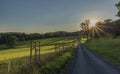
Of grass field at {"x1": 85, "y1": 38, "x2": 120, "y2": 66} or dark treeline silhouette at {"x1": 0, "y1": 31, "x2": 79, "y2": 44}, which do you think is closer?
grass field at {"x1": 85, "y1": 38, "x2": 120, "y2": 66}

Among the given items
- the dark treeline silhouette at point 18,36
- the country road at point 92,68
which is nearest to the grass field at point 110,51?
the country road at point 92,68

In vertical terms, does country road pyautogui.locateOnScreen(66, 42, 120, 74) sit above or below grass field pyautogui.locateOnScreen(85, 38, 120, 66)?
above

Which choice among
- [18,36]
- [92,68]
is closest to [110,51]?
[92,68]

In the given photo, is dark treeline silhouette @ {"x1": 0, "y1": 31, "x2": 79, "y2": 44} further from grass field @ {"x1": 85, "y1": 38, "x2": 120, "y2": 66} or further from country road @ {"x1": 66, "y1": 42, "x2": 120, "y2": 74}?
country road @ {"x1": 66, "y1": 42, "x2": 120, "y2": 74}

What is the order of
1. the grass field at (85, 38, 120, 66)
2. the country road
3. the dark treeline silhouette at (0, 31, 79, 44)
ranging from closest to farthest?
the country road
the grass field at (85, 38, 120, 66)
the dark treeline silhouette at (0, 31, 79, 44)

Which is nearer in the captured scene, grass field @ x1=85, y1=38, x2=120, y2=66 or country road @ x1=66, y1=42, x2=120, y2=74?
country road @ x1=66, y1=42, x2=120, y2=74

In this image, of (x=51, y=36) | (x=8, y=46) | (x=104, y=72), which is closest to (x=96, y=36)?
(x=8, y=46)

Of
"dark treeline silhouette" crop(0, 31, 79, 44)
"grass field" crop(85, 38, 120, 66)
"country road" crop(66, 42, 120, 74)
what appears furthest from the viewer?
"dark treeline silhouette" crop(0, 31, 79, 44)

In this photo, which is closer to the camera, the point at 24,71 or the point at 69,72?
the point at 24,71

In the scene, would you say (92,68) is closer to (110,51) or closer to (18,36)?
(110,51)

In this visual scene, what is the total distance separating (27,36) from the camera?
145 m

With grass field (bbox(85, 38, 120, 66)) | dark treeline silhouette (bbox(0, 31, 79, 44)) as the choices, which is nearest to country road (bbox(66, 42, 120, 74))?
grass field (bbox(85, 38, 120, 66))

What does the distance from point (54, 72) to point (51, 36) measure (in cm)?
17088

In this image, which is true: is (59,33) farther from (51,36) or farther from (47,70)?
(47,70)
